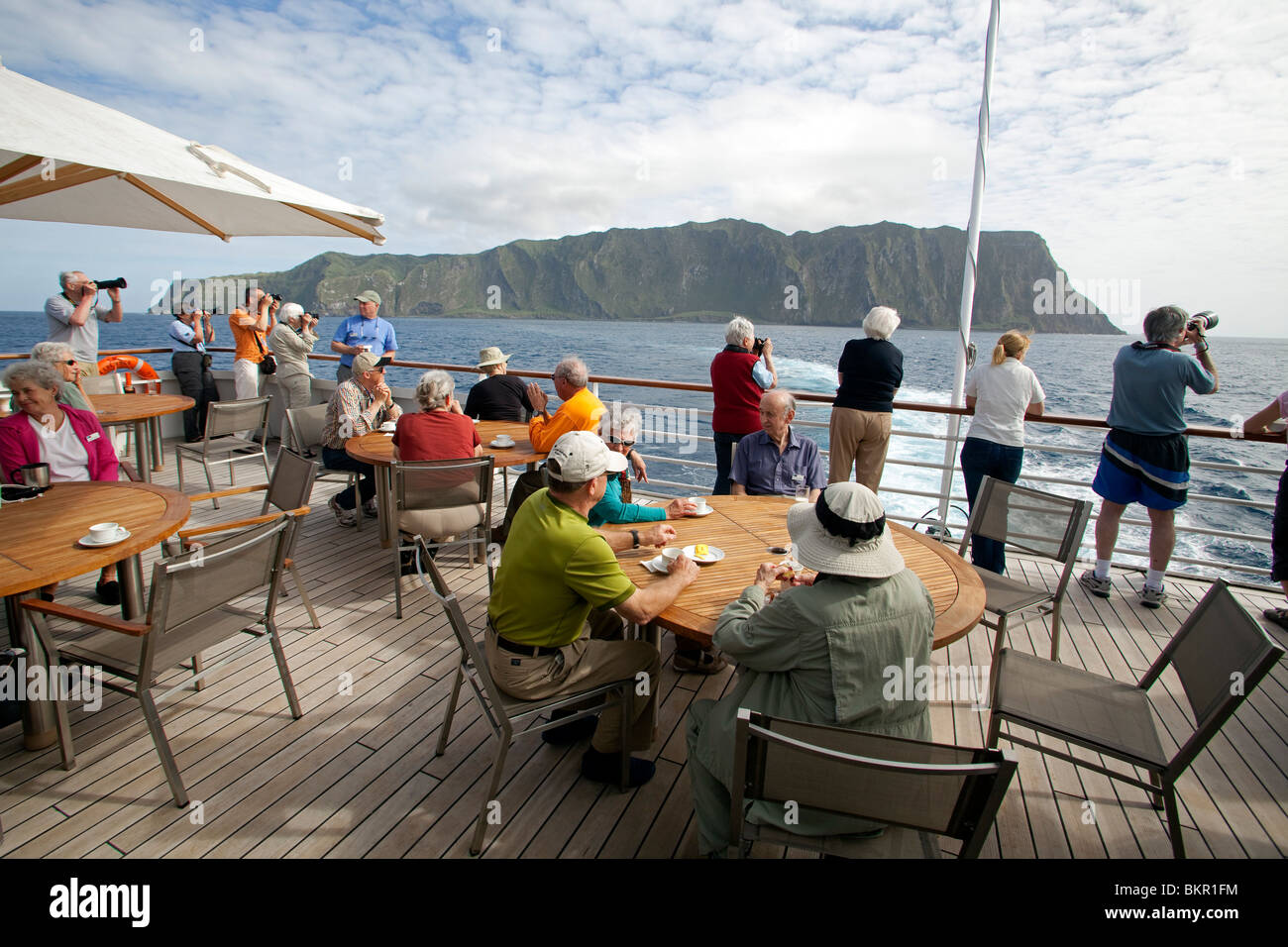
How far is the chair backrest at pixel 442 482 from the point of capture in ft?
9.94

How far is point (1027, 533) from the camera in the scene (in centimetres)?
277

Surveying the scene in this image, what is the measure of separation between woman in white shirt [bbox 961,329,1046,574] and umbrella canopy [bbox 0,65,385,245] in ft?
12.3

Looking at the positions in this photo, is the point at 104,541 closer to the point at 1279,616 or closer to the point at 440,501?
the point at 440,501

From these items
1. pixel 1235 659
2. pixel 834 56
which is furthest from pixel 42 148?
pixel 834 56

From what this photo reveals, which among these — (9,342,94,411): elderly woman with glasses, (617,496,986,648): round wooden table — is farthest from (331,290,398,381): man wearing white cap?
(617,496,986,648): round wooden table

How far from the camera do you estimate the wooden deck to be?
1800 millimetres

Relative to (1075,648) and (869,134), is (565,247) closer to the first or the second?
(869,134)

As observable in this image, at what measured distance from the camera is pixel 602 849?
1.77 meters

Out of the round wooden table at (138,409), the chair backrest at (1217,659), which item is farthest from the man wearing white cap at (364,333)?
the chair backrest at (1217,659)

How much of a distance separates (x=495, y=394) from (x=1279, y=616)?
4884 mm

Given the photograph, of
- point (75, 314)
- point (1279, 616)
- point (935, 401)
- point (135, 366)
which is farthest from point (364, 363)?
point (935, 401)

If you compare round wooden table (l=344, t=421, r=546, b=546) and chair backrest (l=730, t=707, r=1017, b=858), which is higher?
round wooden table (l=344, t=421, r=546, b=546)

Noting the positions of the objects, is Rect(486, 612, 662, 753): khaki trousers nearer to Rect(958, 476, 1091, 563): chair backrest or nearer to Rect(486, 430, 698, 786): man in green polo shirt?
Rect(486, 430, 698, 786): man in green polo shirt
